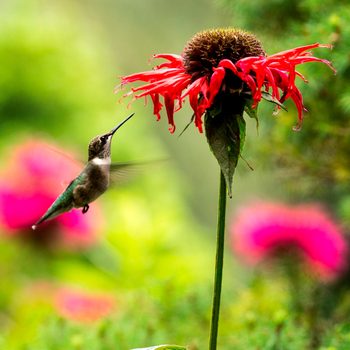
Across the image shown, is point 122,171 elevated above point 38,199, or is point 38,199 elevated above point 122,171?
point 38,199

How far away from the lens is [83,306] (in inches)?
77.6

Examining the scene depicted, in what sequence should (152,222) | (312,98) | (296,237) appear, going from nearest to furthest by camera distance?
(312,98) < (296,237) < (152,222)

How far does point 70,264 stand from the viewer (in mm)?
2830

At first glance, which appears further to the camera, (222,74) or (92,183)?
(92,183)

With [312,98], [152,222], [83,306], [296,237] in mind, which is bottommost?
[83,306]

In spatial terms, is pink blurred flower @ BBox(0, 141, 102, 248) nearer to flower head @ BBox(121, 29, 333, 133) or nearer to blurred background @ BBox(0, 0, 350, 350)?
blurred background @ BBox(0, 0, 350, 350)

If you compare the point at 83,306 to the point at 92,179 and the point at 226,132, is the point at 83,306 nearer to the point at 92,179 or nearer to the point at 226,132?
the point at 92,179

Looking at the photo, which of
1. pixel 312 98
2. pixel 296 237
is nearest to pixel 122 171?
pixel 312 98

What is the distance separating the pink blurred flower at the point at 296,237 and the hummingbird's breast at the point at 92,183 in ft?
2.77

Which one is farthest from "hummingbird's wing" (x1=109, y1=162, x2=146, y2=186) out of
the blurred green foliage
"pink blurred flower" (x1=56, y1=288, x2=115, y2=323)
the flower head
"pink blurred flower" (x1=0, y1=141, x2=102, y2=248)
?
"pink blurred flower" (x1=0, y1=141, x2=102, y2=248)

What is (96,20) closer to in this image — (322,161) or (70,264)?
(70,264)

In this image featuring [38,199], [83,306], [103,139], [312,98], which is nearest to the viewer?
[103,139]

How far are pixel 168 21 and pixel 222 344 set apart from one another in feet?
16.4

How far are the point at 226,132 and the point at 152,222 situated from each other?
7.50 ft
